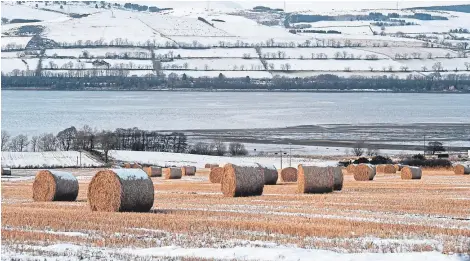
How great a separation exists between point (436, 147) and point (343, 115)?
246 feet

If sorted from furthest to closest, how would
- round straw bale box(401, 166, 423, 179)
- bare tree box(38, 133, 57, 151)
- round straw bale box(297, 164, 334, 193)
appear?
bare tree box(38, 133, 57, 151), round straw bale box(401, 166, 423, 179), round straw bale box(297, 164, 334, 193)

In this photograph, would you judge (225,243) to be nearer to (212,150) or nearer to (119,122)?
(212,150)

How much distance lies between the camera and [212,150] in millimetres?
87688

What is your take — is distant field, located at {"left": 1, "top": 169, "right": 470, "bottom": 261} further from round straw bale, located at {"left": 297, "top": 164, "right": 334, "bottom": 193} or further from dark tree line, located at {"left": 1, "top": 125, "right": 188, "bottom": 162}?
dark tree line, located at {"left": 1, "top": 125, "right": 188, "bottom": 162}

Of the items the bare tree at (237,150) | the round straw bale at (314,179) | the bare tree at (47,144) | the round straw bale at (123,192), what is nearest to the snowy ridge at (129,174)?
the round straw bale at (123,192)

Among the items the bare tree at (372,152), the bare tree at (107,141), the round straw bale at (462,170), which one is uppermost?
the round straw bale at (462,170)

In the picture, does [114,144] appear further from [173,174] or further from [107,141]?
[173,174]

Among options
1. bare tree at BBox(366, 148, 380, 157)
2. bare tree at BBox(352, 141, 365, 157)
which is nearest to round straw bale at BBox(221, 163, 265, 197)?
bare tree at BBox(352, 141, 365, 157)

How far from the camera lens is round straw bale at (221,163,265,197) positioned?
2584 centimetres

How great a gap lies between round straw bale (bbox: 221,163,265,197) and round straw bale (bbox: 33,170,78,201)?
3.78 metres

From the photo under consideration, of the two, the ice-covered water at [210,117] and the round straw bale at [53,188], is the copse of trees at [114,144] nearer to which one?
the ice-covered water at [210,117]

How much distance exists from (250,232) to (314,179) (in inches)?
515

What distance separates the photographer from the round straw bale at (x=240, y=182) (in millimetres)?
25844

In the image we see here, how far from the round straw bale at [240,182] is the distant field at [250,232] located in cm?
401
